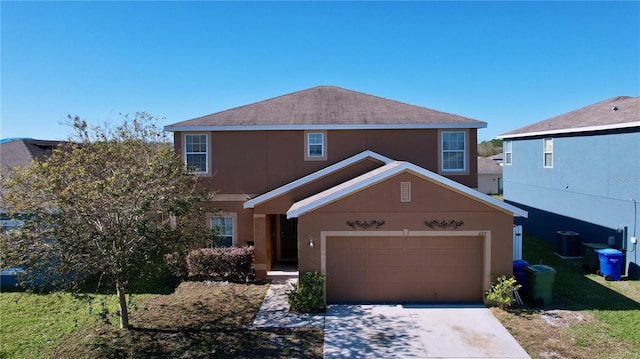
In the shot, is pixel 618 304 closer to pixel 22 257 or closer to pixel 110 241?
pixel 110 241

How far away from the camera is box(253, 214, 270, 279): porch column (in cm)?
1273

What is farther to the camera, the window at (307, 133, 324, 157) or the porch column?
the window at (307, 133, 324, 157)

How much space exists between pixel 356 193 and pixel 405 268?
2.41 meters

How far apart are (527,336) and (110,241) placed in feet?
29.4

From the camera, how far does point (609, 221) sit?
1427 centimetres

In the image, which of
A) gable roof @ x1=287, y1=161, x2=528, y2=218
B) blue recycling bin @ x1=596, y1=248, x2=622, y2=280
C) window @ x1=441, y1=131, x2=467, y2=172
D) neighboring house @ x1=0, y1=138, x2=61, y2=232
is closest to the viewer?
gable roof @ x1=287, y1=161, x2=528, y2=218

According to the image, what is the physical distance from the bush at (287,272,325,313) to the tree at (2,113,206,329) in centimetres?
293

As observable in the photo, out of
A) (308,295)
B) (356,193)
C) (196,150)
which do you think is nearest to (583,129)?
(356,193)

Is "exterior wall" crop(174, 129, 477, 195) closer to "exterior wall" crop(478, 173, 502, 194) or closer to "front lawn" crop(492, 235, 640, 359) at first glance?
"front lawn" crop(492, 235, 640, 359)

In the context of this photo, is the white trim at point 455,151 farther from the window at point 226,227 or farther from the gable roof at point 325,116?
the window at point 226,227

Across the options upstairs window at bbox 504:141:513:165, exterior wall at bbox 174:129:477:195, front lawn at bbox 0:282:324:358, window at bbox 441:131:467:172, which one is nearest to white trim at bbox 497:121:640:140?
upstairs window at bbox 504:141:513:165

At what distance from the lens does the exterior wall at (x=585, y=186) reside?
1327 centimetres

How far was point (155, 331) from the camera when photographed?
9.20 metres

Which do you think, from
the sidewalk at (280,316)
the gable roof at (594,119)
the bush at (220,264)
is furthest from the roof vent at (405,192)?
the gable roof at (594,119)
